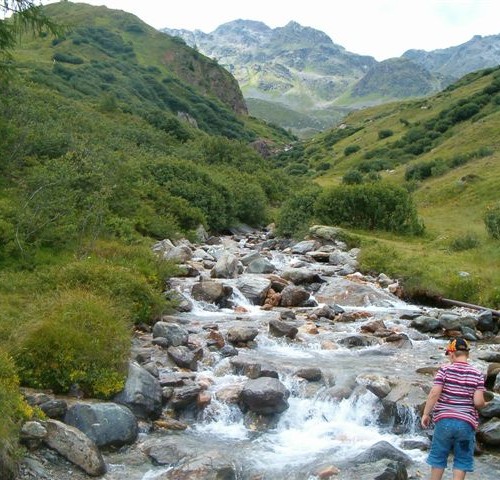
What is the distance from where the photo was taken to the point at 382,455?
10992 mm

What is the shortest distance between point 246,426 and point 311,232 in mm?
28812

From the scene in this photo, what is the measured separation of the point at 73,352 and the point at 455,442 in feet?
26.0

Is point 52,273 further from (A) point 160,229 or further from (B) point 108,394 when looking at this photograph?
(A) point 160,229

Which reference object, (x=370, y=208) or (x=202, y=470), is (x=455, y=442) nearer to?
(x=202, y=470)

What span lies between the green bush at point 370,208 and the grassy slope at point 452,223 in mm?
1705

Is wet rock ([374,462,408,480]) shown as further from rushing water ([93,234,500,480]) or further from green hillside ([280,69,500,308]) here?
green hillside ([280,69,500,308])

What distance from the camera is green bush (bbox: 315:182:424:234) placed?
1692 inches

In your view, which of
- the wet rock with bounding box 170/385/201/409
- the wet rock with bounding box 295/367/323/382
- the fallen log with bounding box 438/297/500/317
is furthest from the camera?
the fallen log with bounding box 438/297/500/317

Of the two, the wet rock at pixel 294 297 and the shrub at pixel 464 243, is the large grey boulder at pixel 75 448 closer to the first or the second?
the wet rock at pixel 294 297

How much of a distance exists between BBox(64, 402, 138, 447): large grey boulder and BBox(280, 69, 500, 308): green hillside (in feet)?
56.7

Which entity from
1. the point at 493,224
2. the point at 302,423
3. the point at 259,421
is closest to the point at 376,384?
the point at 302,423

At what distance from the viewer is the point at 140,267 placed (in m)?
22.3

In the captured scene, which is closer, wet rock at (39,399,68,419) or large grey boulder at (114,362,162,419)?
wet rock at (39,399,68,419)

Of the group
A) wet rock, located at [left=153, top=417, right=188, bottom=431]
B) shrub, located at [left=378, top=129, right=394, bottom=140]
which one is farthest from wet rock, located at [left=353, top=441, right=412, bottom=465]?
shrub, located at [left=378, top=129, right=394, bottom=140]
